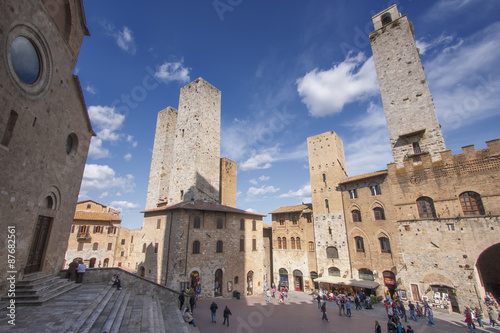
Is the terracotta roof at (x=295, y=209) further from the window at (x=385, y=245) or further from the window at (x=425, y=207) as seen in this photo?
the window at (x=425, y=207)

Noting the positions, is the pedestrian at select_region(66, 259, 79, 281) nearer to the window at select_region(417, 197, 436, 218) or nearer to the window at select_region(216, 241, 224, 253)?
the window at select_region(216, 241, 224, 253)

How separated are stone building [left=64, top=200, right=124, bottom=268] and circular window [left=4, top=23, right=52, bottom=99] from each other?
25.4 metres

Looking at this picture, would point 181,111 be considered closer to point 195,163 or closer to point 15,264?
point 195,163

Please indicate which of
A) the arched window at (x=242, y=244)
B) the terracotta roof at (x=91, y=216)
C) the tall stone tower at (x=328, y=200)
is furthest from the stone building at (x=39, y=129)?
the tall stone tower at (x=328, y=200)

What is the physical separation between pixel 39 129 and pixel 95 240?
86.0 feet

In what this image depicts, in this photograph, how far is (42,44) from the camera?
352 inches

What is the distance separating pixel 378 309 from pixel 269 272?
14.2 m

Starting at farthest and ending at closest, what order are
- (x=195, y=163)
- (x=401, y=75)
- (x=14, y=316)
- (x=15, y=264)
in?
(x=195, y=163) → (x=401, y=75) → (x=15, y=264) → (x=14, y=316)

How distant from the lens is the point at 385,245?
19.1m

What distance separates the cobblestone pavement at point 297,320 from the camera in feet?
39.4

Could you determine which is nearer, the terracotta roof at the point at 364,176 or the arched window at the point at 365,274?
the arched window at the point at 365,274

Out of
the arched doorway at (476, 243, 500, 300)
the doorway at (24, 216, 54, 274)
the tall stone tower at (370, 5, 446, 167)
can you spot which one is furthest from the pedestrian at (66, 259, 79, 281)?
the arched doorway at (476, 243, 500, 300)

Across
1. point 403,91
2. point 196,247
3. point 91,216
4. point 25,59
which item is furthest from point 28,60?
point 91,216

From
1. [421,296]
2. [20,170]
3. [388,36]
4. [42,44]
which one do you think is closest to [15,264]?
[20,170]
